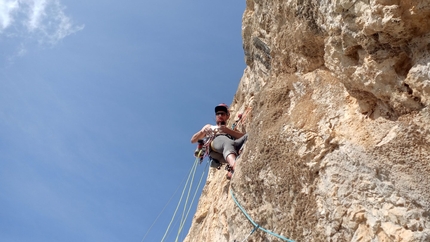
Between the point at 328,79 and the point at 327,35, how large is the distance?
1.89ft

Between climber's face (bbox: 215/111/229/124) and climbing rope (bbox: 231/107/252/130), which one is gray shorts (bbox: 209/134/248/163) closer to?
climber's face (bbox: 215/111/229/124)

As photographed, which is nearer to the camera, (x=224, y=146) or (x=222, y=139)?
(x=224, y=146)

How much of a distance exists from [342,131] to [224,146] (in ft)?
8.81

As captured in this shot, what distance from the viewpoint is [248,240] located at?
5.09 meters

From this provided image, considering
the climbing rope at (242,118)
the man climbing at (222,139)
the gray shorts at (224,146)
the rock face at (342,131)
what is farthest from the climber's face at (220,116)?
the rock face at (342,131)

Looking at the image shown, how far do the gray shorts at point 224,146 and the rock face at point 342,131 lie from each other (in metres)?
0.80

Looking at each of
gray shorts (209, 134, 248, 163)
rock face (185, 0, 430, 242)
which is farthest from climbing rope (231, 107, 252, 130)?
rock face (185, 0, 430, 242)

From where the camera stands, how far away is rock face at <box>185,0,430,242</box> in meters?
3.55

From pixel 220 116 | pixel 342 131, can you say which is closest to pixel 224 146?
pixel 220 116

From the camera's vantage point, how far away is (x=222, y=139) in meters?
6.86

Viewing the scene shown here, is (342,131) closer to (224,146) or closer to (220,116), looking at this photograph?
(224,146)

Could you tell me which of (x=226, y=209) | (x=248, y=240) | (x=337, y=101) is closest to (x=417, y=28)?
(x=337, y=101)

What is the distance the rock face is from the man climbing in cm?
73

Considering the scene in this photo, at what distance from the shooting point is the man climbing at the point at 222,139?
6453 mm
